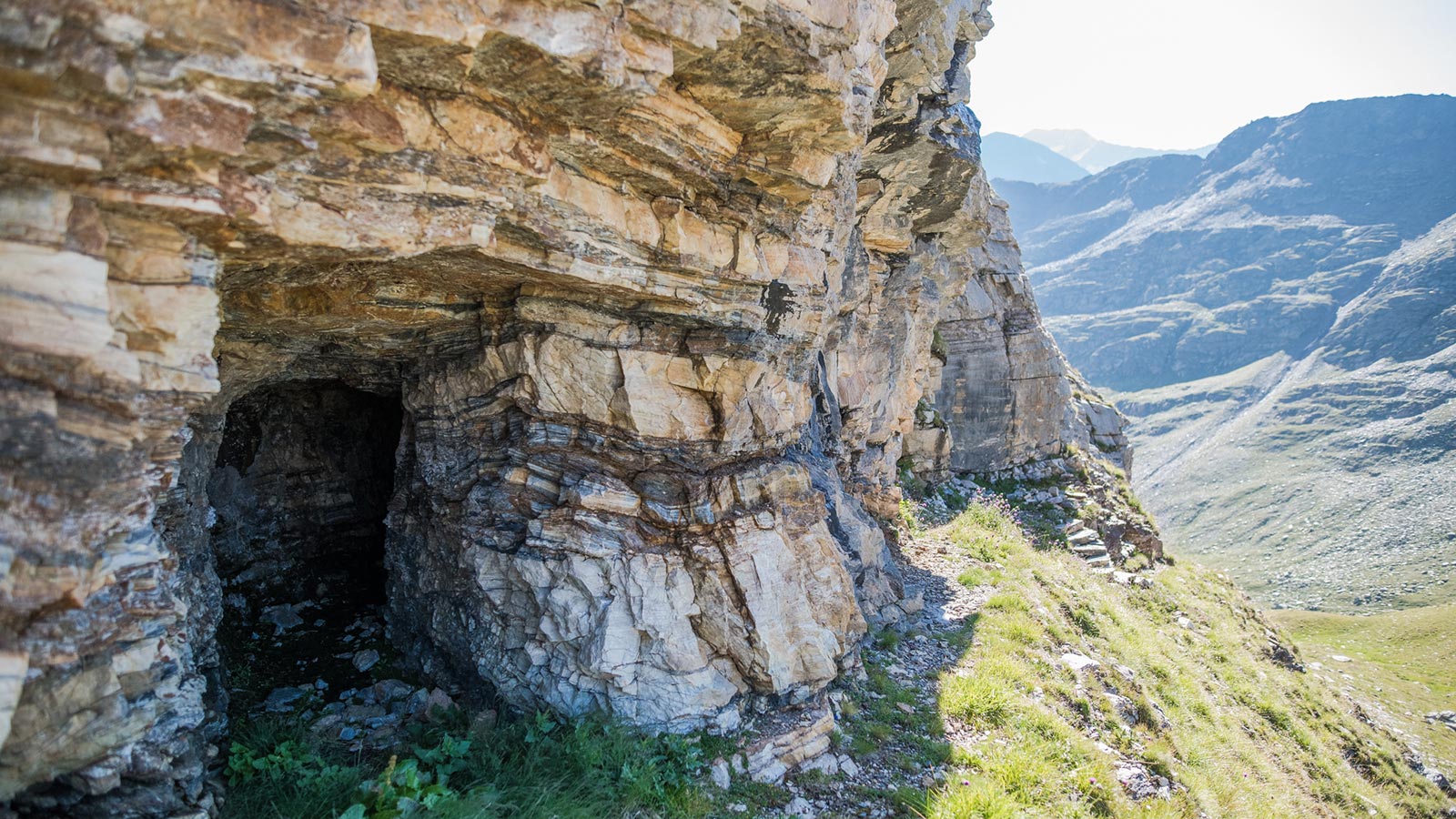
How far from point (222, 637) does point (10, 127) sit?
30.4 ft

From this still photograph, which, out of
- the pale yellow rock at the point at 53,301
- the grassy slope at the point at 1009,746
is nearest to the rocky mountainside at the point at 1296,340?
the grassy slope at the point at 1009,746

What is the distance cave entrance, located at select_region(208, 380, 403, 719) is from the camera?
36.9 ft

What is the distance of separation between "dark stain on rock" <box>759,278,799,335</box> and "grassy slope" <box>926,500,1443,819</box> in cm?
684

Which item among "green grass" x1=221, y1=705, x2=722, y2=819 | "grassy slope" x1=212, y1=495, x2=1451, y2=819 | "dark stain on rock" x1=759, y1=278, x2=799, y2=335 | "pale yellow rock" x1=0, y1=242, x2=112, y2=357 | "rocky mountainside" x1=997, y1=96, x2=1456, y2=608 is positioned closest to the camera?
"pale yellow rock" x1=0, y1=242, x2=112, y2=357

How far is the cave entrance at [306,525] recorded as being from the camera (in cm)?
1126

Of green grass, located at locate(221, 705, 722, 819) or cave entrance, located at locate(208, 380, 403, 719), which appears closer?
green grass, located at locate(221, 705, 722, 819)

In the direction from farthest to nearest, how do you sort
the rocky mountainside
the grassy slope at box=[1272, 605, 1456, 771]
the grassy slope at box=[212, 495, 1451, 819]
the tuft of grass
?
the rocky mountainside
the grassy slope at box=[1272, 605, 1456, 771]
the tuft of grass
the grassy slope at box=[212, 495, 1451, 819]

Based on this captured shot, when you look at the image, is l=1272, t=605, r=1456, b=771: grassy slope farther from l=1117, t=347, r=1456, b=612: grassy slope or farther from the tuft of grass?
the tuft of grass

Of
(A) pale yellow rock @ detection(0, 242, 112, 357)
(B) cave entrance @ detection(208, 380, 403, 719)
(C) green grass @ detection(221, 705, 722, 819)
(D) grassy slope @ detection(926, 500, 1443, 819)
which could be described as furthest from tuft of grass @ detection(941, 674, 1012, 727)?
(A) pale yellow rock @ detection(0, 242, 112, 357)

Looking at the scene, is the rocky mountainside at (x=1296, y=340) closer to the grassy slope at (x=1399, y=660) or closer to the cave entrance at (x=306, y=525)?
the grassy slope at (x=1399, y=660)

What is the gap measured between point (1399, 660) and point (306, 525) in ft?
181

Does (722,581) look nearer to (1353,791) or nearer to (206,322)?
(206,322)

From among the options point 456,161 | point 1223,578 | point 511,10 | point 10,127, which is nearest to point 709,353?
point 456,161

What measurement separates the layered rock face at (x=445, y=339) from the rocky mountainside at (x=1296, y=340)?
228 feet
